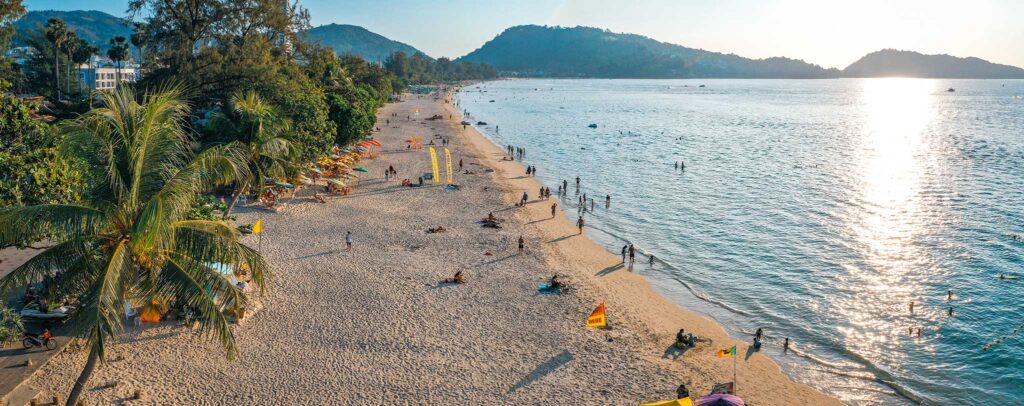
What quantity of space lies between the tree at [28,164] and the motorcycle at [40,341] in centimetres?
400

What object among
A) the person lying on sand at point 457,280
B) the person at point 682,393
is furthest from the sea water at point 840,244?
the person lying on sand at point 457,280

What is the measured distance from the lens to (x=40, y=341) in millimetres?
17484

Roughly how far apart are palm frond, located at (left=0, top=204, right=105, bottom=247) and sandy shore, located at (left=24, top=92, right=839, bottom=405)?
7.47 meters

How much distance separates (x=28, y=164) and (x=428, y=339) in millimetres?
12182

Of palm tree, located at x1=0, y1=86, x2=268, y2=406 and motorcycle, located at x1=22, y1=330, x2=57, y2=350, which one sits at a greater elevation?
palm tree, located at x1=0, y1=86, x2=268, y2=406

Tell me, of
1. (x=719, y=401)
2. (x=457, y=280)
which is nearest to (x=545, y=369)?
(x=719, y=401)

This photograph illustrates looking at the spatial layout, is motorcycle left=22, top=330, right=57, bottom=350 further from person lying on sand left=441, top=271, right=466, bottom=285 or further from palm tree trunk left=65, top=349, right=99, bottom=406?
person lying on sand left=441, top=271, right=466, bottom=285

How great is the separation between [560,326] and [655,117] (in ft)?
382

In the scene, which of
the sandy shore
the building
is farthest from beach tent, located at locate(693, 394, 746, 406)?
the building

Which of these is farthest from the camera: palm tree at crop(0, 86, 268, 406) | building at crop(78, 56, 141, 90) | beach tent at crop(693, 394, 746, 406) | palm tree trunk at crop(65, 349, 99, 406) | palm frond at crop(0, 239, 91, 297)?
building at crop(78, 56, 141, 90)

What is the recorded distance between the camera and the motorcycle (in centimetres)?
1733

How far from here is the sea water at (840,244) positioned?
22500 millimetres

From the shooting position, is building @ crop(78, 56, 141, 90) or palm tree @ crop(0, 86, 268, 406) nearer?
palm tree @ crop(0, 86, 268, 406)

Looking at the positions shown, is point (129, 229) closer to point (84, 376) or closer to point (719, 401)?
point (84, 376)
